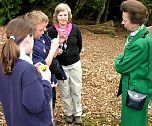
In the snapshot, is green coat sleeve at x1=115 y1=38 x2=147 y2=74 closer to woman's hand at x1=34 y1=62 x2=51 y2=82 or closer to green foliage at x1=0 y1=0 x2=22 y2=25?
woman's hand at x1=34 y1=62 x2=51 y2=82

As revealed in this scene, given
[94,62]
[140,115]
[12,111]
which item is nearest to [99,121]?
[140,115]

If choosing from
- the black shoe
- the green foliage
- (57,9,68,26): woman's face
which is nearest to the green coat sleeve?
(57,9,68,26): woman's face

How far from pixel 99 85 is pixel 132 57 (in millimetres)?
3898

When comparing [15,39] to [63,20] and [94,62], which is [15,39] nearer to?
[63,20]

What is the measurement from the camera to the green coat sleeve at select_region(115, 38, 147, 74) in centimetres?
418

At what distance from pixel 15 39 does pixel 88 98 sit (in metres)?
4.36

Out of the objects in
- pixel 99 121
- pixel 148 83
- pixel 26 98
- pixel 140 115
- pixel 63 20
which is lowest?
pixel 99 121

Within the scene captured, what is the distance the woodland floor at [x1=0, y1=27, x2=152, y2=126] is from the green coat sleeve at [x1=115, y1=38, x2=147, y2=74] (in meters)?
1.87

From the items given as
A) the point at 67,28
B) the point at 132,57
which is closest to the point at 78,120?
the point at 67,28

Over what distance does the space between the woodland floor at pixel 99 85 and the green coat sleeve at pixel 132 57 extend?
1.87 meters

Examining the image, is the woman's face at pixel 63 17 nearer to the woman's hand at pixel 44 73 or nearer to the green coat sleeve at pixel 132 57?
the green coat sleeve at pixel 132 57

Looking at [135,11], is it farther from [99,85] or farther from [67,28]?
[99,85]

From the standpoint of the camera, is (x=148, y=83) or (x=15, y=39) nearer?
(x=15, y=39)

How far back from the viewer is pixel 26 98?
2.97 m
